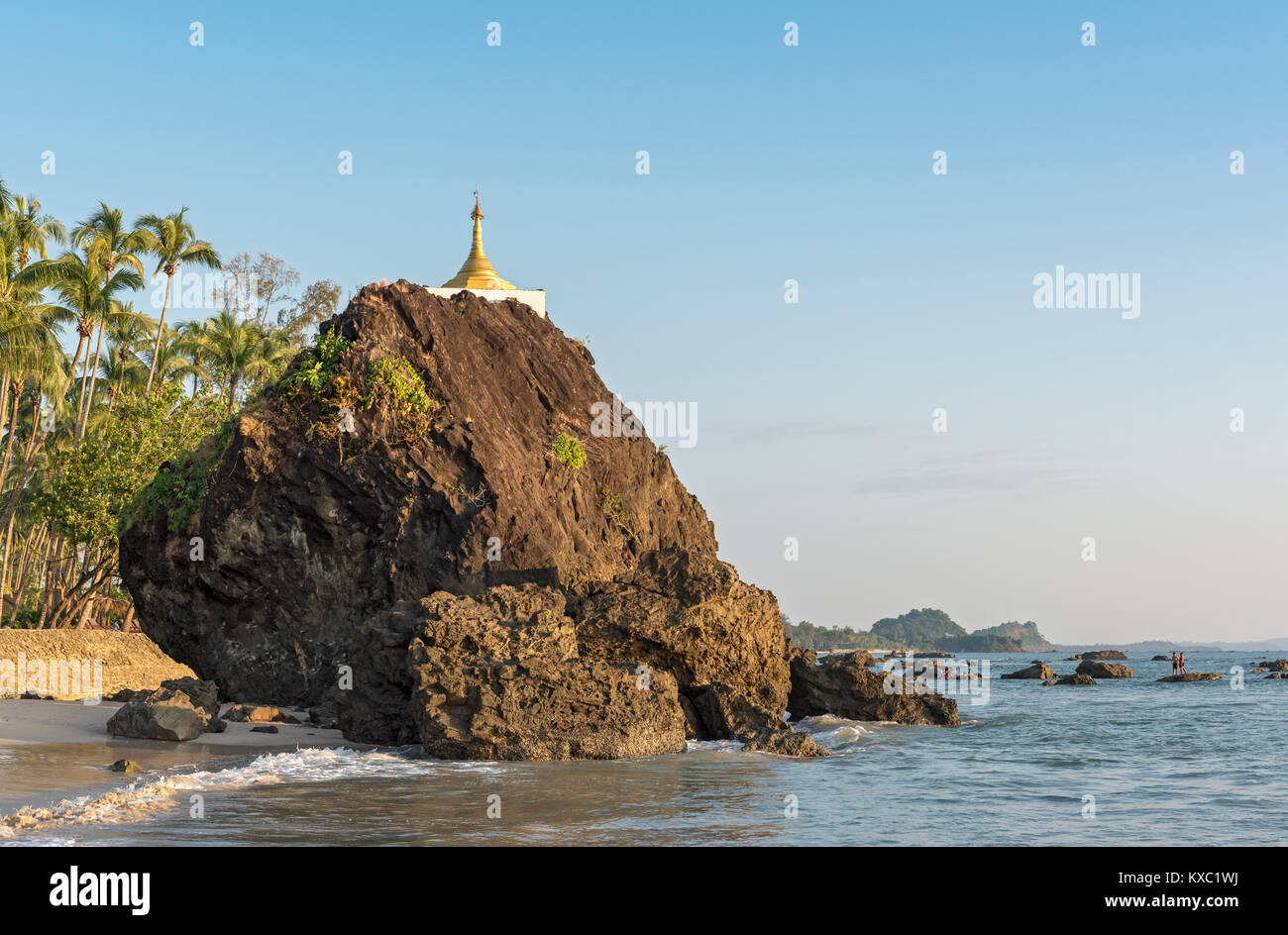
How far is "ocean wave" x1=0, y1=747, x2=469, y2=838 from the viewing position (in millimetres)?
11031

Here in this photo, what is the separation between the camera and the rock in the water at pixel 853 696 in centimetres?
2555

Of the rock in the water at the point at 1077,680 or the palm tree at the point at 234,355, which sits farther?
the rock in the water at the point at 1077,680

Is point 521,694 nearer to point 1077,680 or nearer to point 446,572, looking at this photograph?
point 446,572

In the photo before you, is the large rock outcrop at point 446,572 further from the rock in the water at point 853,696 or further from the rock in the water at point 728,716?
the rock in the water at point 853,696

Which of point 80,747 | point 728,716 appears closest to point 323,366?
point 80,747

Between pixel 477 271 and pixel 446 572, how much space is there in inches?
772

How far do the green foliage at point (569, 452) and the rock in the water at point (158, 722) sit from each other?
435 inches

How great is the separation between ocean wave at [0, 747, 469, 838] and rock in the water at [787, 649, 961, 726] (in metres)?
11.0

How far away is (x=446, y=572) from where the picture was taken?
22594 millimetres

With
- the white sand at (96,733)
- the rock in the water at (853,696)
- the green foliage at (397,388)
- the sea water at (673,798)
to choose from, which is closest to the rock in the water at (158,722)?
the white sand at (96,733)
